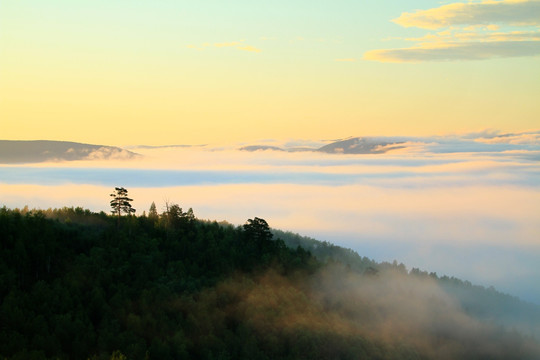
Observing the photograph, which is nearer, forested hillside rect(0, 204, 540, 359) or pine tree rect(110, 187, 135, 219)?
forested hillside rect(0, 204, 540, 359)

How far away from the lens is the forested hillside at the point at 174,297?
292ft

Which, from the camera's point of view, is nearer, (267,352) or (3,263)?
(3,263)

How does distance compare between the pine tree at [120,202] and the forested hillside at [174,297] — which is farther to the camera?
the pine tree at [120,202]

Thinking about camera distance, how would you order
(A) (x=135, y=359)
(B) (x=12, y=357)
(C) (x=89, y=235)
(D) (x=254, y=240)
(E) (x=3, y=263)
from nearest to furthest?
1. (B) (x=12, y=357)
2. (A) (x=135, y=359)
3. (E) (x=3, y=263)
4. (C) (x=89, y=235)
5. (D) (x=254, y=240)

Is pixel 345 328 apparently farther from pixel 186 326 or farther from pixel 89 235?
pixel 89 235

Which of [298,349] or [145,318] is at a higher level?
[145,318]

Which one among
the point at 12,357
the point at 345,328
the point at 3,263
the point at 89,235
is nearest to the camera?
the point at 12,357

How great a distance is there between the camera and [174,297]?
107 meters

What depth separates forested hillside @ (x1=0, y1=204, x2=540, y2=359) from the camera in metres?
89.1

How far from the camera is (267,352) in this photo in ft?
352

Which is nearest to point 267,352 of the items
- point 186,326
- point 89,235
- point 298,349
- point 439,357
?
point 298,349

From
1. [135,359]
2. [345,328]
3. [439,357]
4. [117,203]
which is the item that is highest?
[117,203]

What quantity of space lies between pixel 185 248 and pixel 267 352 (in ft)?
96.7

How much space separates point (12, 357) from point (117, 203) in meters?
54.9
